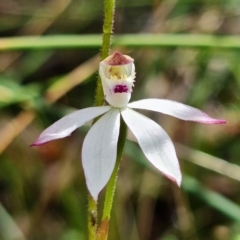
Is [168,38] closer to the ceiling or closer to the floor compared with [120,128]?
closer to the floor

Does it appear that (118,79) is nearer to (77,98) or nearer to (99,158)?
(99,158)

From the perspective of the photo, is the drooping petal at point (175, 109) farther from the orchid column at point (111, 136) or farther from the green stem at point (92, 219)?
the green stem at point (92, 219)

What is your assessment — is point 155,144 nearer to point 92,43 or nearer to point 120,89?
point 120,89

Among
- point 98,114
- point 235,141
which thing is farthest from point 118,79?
point 235,141

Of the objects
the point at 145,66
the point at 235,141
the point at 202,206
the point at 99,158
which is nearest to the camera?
the point at 99,158

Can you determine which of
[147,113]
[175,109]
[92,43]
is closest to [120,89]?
[175,109]

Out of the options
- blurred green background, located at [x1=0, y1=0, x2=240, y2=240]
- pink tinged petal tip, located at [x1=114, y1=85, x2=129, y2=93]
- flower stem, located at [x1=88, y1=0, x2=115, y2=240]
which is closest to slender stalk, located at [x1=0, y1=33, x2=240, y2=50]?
blurred green background, located at [x1=0, y1=0, x2=240, y2=240]
